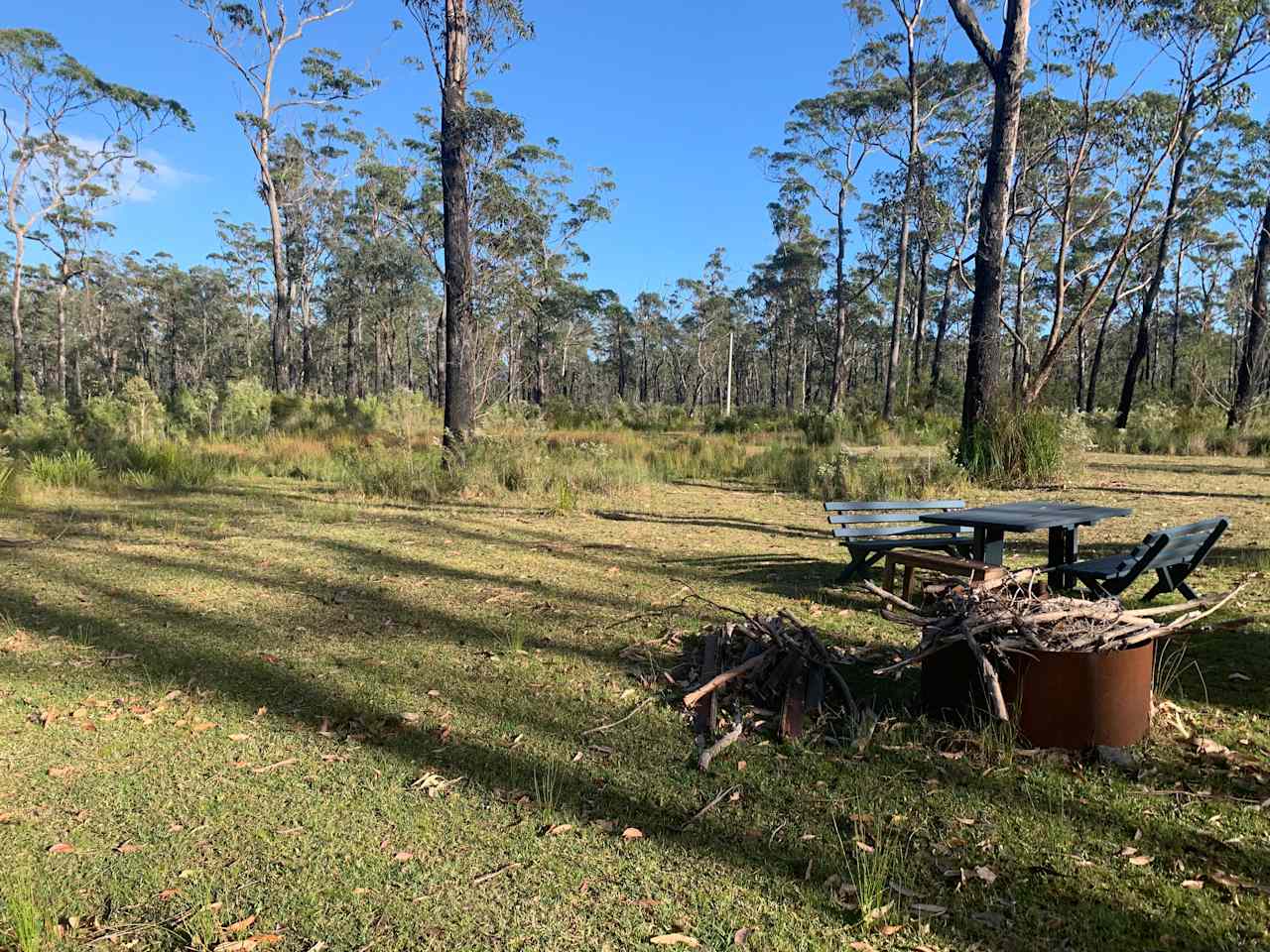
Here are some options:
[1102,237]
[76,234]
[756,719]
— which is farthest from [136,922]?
[76,234]

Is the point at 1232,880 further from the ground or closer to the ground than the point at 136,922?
further from the ground

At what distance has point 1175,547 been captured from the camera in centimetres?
400

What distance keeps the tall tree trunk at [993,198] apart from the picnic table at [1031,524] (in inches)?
253

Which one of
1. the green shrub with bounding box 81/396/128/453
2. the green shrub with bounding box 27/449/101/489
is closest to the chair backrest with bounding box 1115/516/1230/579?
the green shrub with bounding box 27/449/101/489

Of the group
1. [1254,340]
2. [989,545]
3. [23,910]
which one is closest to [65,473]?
[23,910]

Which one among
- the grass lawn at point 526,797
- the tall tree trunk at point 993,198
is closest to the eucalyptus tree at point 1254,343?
the tall tree trunk at point 993,198

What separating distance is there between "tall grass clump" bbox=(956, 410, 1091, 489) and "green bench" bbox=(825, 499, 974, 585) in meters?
4.64

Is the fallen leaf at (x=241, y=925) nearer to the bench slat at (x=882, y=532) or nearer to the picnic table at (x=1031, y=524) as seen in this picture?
the picnic table at (x=1031, y=524)

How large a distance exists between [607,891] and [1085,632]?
1.90 metres

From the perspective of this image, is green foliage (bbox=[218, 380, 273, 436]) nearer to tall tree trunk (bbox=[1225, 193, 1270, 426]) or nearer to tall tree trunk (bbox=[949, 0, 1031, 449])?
tall tree trunk (bbox=[949, 0, 1031, 449])

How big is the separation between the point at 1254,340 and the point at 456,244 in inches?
739

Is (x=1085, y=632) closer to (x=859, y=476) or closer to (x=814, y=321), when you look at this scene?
(x=859, y=476)

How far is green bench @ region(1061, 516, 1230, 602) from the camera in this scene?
382 centimetres

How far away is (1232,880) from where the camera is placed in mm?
2139
